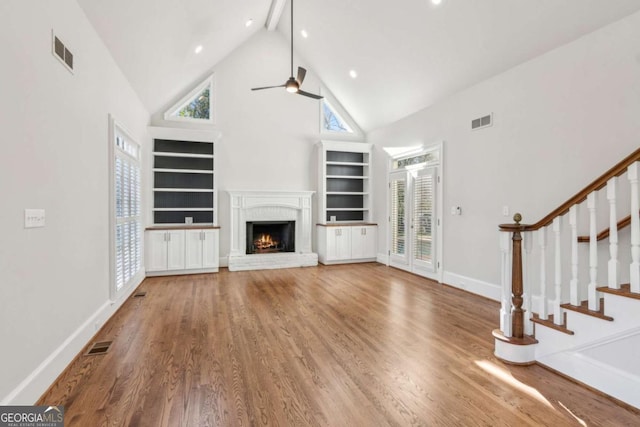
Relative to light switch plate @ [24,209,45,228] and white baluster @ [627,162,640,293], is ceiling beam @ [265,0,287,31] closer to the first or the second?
light switch plate @ [24,209,45,228]

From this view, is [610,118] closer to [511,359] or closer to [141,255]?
[511,359]

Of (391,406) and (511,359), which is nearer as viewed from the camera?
(391,406)

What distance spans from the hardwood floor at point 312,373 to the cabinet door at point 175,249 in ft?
5.49

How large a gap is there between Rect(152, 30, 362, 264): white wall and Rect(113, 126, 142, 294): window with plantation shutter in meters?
1.78

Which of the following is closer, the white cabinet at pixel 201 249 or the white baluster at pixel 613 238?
the white baluster at pixel 613 238

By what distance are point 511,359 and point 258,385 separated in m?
2.10

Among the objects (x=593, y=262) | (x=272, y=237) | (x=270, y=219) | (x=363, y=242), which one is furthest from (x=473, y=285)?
(x=272, y=237)

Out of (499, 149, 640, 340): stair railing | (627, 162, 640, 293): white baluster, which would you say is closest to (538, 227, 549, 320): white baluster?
(499, 149, 640, 340): stair railing

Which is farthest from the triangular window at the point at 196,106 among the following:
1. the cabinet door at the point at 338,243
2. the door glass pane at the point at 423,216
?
the door glass pane at the point at 423,216

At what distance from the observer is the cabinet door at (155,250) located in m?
5.76

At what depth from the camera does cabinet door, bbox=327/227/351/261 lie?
7.05m

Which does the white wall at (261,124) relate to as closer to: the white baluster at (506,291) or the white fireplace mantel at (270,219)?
the white fireplace mantel at (270,219)

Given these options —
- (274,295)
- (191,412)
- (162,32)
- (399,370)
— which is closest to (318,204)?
(274,295)

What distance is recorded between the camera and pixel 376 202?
7504mm
